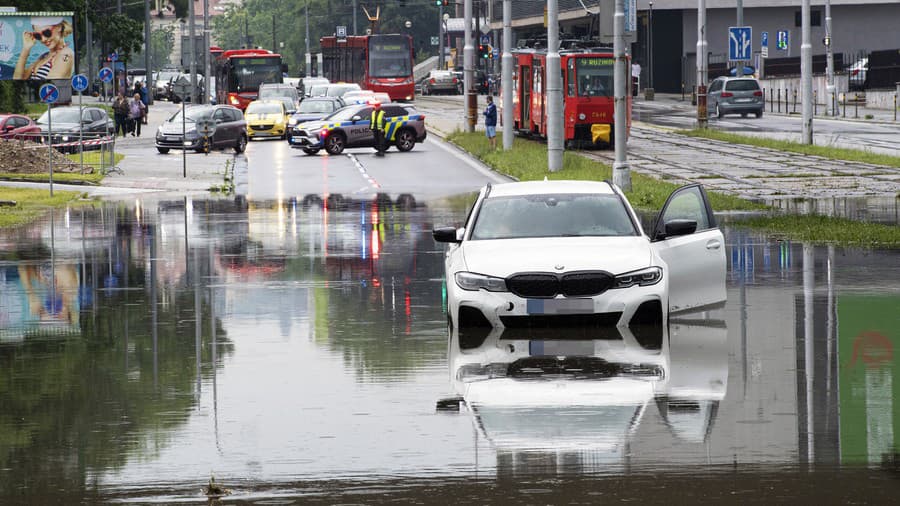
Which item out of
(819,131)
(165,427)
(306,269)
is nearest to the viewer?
(165,427)

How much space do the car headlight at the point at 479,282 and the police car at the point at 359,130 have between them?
35806 millimetres

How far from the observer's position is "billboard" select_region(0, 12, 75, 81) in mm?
52469

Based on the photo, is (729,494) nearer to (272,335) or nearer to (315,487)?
(315,487)

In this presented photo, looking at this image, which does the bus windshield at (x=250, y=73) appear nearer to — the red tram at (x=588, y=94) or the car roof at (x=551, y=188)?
the red tram at (x=588, y=94)

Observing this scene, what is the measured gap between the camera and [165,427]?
967 cm

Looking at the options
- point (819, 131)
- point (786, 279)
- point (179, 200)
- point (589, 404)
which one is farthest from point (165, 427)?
point (819, 131)

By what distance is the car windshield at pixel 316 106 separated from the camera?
56.7 metres

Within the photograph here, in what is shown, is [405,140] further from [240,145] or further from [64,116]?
[64,116]

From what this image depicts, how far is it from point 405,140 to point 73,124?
10.5m

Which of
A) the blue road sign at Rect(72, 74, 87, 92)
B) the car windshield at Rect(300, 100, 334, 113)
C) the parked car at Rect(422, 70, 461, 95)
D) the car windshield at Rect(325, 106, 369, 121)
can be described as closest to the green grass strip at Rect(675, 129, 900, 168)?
the car windshield at Rect(325, 106, 369, 121)

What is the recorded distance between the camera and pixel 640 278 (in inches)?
510

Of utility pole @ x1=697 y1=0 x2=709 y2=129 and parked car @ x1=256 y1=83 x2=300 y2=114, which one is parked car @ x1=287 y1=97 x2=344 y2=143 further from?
parked car @ x1=256 y1=83 x2=300 y2=114

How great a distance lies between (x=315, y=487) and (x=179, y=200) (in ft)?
81.9

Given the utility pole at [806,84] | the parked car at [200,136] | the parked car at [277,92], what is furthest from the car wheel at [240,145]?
the parked car at [277,92]
